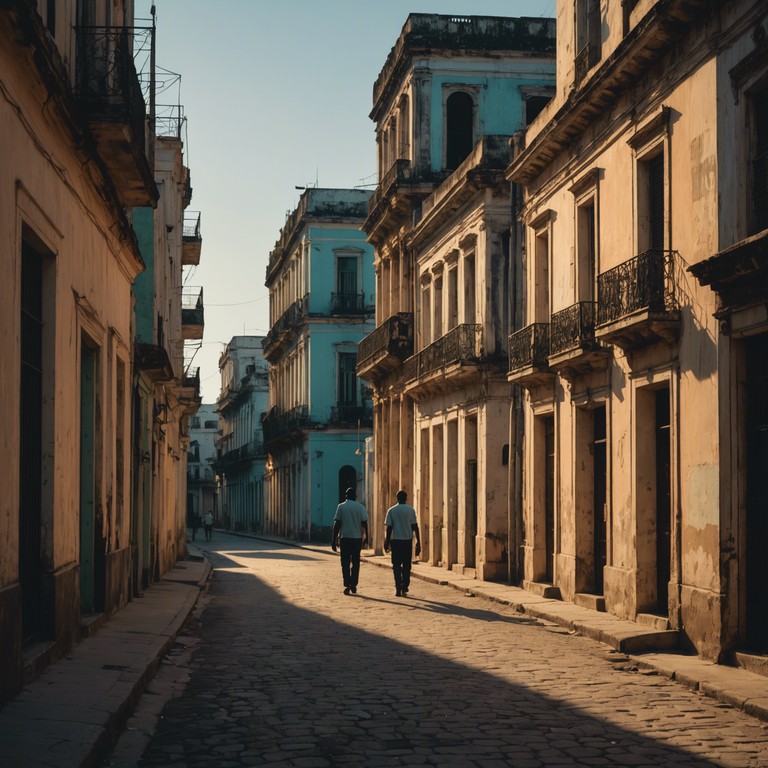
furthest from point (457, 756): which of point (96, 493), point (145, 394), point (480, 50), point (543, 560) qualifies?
point (480, 50)

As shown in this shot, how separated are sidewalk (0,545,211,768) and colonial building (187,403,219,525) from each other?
275 feet

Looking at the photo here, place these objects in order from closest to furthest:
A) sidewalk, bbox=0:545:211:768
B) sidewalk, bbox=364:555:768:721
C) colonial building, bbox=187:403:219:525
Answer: sidewalk, bbox=0:545:211:768 → sidewalk, bbox=364:555:768:721 → colonial building, bbox=187:403:219:525

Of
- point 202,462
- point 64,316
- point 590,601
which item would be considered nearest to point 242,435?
point 202,462

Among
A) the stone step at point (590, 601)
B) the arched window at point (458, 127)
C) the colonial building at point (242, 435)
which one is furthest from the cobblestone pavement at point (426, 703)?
the colonial building at point (242, 435)

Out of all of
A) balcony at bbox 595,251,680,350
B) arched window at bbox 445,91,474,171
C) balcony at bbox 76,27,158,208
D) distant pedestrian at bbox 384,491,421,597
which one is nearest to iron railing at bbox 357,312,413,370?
arched window at bbox 445,91,474,171

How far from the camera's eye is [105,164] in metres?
13.0

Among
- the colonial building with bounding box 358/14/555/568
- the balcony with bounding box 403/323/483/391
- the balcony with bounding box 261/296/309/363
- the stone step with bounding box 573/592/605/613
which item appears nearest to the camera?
the stone step with bounding box 573/592/605/613

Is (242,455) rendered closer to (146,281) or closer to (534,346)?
(146,281)

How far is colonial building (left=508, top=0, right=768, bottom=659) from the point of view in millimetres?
11797

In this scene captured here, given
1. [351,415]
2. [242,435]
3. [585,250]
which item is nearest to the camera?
[585,250]

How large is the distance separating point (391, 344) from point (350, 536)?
1161 cm

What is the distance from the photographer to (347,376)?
50.0 metres

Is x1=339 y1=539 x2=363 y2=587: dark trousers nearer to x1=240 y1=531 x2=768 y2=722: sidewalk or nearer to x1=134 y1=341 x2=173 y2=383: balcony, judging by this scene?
x1=240 y1=531 x2=768 y2=722: sidewalk

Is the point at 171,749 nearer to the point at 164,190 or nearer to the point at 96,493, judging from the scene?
the point at 96,493
